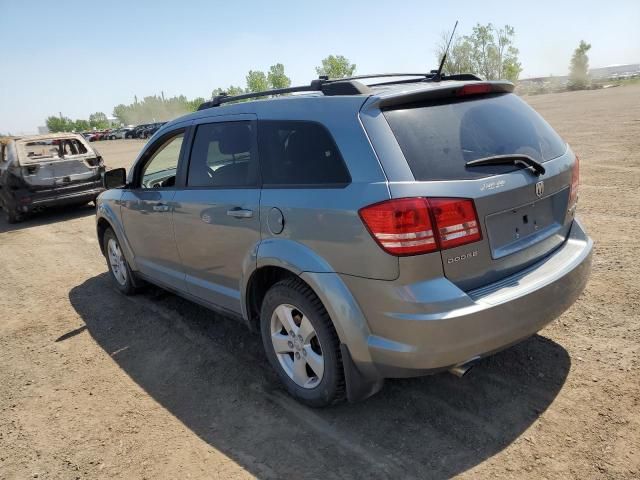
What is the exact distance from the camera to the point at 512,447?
2561 mm

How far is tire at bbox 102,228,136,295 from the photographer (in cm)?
521

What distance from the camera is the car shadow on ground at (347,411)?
2.59 metres

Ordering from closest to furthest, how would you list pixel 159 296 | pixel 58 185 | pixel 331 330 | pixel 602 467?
pixel 602 467, pixel 331 330, pixel 159 296, pixel 58 185

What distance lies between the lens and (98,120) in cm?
15650

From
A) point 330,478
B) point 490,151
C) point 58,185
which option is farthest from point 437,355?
point 58,185

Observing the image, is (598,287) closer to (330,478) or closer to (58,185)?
(330,478)

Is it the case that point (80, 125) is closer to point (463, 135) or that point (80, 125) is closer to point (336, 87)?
point (336, 87)

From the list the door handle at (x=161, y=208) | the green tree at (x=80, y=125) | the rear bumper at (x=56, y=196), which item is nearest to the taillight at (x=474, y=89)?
the door handle at (x=161, y=208)

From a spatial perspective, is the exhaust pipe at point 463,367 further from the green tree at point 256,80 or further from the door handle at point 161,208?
the green tree at point 256,80

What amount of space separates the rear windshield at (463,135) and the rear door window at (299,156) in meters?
0.37

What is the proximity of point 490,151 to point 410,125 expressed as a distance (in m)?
0.49

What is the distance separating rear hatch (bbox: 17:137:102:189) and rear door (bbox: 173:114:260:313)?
24.5ft

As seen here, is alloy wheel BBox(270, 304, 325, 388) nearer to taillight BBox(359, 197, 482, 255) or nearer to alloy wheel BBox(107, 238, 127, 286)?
taillight BBox(359, 197, 482, 255)

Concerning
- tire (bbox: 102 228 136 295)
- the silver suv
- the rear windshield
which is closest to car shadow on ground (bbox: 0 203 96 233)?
tire (bbox: 102 228 136 295)
